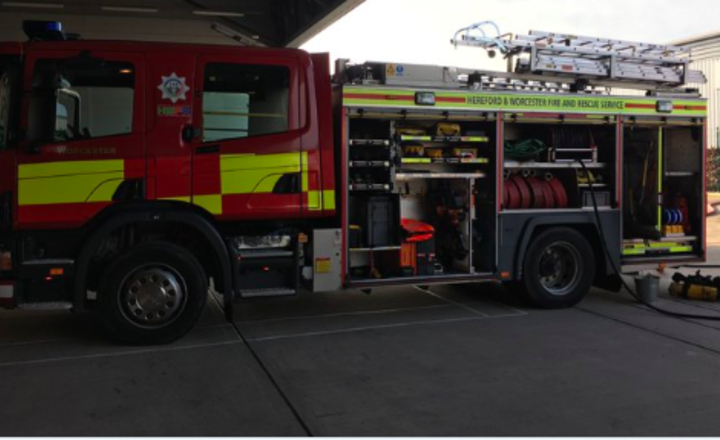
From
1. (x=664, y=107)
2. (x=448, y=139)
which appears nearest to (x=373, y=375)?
(x=448, y=139)

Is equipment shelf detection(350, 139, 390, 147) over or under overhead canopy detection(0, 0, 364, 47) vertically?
under

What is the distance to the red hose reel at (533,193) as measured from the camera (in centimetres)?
759

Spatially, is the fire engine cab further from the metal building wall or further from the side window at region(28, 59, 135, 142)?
the metal building wall

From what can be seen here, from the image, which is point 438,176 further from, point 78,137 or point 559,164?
point 78,137

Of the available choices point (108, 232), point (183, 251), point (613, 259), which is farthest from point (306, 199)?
point (613, 259)

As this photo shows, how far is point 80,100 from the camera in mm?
5730

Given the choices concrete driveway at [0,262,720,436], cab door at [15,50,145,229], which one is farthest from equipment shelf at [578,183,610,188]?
cab door at [15,50,145,229]

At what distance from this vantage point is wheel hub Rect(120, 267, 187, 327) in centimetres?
587

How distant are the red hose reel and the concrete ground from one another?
1.28 m

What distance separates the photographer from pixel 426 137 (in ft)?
23.2

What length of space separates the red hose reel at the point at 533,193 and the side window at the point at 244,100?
2892 millimetres

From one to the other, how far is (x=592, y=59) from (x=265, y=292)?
483cm

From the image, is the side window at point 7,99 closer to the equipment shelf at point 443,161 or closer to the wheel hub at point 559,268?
the equipment shelf at point 443,161

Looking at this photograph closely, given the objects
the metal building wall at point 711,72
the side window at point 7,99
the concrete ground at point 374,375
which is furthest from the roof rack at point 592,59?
the metal building wall at point 711,72
